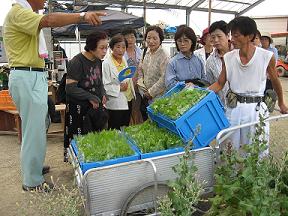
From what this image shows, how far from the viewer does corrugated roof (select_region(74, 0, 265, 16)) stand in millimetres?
Result: 16438

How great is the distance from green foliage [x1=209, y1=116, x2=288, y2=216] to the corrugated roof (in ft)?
47.3

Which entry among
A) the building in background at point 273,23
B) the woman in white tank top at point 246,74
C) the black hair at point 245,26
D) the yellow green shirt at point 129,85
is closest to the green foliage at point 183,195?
the woman in white tank top at point 246,74

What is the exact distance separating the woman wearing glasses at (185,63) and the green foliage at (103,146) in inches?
44.3

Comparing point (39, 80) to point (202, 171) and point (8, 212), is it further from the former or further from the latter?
point (202, 171)

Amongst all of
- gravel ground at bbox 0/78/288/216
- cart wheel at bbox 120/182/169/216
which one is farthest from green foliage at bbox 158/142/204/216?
gravel ground at bbox 0/78/288/216

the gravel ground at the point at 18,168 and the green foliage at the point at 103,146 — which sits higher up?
the green foliage at the point at 103,146

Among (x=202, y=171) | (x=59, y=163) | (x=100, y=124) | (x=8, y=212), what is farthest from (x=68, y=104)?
(x=202, y=171)

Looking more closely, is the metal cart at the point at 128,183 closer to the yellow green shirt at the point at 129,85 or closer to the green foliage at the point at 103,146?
the green foliage at the point at 103,146

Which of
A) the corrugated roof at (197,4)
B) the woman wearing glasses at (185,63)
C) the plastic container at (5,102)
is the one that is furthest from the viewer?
the corrugated roof at (197,4)

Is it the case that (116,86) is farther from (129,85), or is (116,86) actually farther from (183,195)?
(183,195)

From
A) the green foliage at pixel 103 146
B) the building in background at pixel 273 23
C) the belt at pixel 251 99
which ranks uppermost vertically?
the building in background at pixel 273 23

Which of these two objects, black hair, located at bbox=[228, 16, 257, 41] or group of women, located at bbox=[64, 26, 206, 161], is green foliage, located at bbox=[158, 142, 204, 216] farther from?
group of women, located at bbox=[64, 26, 206, 161]

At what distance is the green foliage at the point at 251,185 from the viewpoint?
6.04 feet

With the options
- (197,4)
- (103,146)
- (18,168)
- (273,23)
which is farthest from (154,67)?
(273,23)
